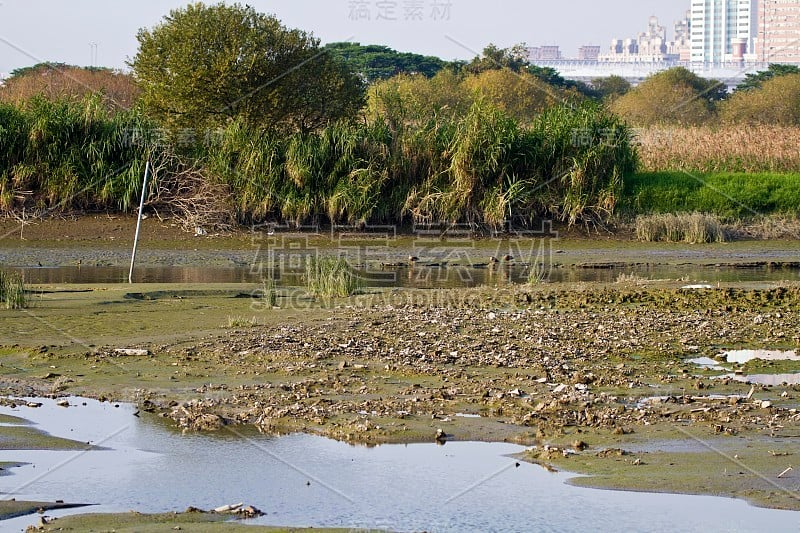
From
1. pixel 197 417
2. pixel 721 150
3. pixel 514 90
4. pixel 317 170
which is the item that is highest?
pixel 514 90

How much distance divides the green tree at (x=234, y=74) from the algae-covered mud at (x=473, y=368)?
28.8 ft

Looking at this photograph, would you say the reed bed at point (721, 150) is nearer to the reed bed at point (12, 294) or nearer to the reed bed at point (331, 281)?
the reed bed at point (331, 281)

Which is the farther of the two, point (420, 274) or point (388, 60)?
point (388, 60)

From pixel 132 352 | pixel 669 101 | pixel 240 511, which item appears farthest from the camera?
pixel 669 101

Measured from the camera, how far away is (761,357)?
10.9 meters

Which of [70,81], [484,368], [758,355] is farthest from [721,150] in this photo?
[70,81]

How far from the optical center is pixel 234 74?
78.1ft

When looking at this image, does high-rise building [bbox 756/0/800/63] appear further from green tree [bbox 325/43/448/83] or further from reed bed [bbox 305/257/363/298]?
reed bed [bbox 305/257/363/298]

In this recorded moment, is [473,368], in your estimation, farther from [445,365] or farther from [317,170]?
[317,170]

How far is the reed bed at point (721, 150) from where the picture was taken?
93.8ft

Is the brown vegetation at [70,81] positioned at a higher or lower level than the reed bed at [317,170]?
higher

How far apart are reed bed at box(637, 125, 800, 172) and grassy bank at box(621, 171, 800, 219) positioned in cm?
190

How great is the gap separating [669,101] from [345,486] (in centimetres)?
4828

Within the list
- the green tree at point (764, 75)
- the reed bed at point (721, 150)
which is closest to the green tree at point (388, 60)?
the green tree at point (764, 75)
